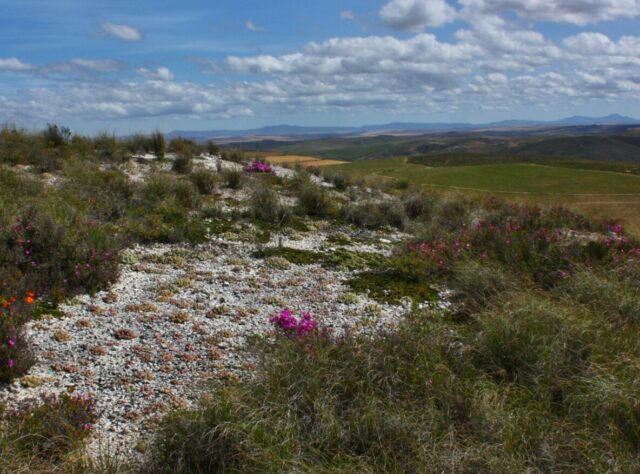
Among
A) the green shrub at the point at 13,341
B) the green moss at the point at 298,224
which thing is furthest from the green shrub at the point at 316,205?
the green shrub at the point at 13,341

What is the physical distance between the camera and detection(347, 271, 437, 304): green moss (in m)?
8.94

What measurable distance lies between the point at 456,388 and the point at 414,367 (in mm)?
478

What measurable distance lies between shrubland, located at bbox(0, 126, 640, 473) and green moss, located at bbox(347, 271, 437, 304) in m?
0.04

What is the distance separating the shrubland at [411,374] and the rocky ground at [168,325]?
0.32 meters

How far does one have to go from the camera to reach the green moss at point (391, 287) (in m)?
8.94

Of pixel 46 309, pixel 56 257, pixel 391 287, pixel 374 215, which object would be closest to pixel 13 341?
pixel 46 309

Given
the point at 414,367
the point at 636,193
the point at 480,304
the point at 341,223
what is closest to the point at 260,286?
the point at 480,304

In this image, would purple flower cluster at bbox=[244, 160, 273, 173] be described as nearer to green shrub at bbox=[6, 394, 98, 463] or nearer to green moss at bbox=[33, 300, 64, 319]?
green moss at bbox=[33, 300, 64, 319]

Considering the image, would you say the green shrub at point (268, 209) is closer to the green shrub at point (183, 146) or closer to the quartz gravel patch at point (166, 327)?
the quartz gravel patch at point (166, 327)

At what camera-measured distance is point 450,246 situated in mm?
11164

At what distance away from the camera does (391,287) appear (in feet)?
30.9

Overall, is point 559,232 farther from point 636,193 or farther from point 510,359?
point 636,193

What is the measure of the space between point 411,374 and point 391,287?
4.27 m

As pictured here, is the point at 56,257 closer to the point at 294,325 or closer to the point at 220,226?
the point at 294,325
